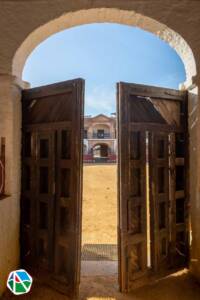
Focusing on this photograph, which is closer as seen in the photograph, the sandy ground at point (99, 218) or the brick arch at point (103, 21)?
the brick arch at point (103, 21)

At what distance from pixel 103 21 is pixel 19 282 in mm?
4065

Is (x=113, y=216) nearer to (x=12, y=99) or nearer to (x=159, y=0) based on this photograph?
(x=12, y=99)

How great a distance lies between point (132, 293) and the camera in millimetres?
2719

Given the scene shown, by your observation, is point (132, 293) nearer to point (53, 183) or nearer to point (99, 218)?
point (53, 183)

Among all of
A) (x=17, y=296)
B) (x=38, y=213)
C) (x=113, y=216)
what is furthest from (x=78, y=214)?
(x=113, y=216)

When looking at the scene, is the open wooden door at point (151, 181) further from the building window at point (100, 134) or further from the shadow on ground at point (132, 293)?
the building window at point (100, 134)

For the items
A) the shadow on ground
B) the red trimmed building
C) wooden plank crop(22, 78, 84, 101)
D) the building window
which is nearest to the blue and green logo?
the shadow on ground

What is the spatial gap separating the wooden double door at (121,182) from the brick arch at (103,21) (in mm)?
453

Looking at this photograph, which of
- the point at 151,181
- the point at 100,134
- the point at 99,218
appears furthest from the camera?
the point at 100,134

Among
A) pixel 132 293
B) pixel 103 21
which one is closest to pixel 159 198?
pixel 132 293

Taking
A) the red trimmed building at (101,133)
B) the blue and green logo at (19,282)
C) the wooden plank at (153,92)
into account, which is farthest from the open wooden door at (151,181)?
the red trimmed building at (101,133)

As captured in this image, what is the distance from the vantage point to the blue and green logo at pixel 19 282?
2.71 meters

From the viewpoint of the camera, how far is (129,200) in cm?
282

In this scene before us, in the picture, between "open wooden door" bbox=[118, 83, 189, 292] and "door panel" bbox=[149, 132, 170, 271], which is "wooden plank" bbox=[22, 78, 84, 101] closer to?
"open wooden door" bbox=[118, 83, 189, 292]
